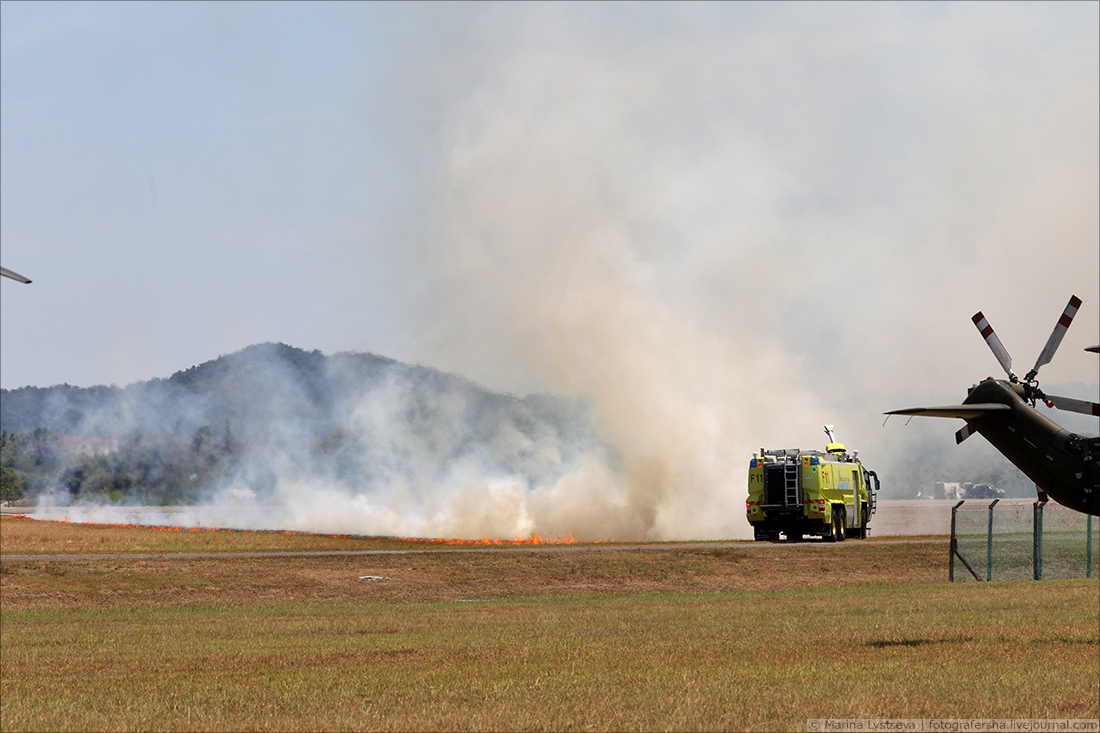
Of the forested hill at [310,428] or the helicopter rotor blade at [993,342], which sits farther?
the forested hill at [310,428]

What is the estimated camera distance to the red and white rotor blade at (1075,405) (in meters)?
26.5

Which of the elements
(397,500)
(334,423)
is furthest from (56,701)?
(334,423)

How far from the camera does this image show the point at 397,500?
9169 centimetres

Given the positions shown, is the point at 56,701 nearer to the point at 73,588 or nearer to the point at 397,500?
the point at 73,588

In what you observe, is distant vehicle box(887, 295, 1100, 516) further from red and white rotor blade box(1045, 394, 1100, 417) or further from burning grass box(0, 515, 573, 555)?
burning grass box(0, 515, 573, 555)

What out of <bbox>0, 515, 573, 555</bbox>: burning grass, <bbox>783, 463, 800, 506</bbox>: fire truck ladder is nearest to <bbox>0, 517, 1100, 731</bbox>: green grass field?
<bbox>783, 463, 800, 506</bbox>: fire truck ladder

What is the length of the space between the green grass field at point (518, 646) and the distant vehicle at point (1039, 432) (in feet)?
10.3

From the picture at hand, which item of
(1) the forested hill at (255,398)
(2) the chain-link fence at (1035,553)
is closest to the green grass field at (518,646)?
(2) the chain-link fence at (1035,553)

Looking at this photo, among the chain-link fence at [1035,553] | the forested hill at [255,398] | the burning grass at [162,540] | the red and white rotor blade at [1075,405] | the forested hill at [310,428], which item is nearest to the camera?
the red and white rotor blade at [1075,405]

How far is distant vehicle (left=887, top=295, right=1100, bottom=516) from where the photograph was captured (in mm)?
27047

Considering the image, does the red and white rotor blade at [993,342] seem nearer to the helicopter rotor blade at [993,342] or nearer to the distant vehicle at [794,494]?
the helicopter rotor blade at [993,342]

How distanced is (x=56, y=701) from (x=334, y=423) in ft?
301

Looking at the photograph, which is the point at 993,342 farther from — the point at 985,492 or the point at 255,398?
the point at 985,492

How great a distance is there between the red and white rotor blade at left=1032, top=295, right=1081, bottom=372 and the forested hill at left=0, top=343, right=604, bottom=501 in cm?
5648
